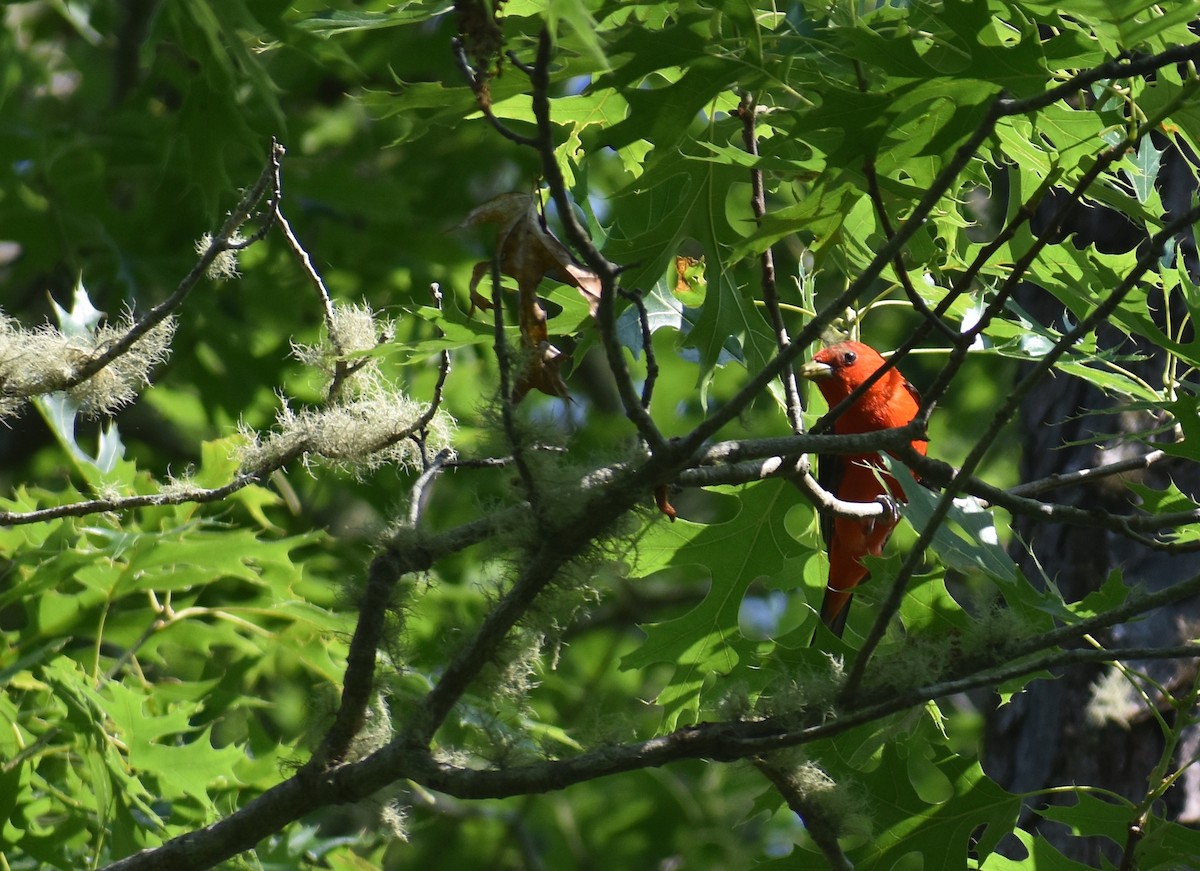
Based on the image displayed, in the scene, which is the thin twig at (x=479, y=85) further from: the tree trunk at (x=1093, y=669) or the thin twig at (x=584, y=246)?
the tree trunk at (x=1093, y=669)

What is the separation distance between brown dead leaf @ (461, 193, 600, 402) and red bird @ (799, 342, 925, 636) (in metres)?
1.63

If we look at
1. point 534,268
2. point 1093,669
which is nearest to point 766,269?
point 534,268

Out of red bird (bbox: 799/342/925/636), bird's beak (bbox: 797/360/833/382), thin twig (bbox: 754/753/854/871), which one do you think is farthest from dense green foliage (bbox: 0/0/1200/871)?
bird's beak (bbox: 797/360/833/382)

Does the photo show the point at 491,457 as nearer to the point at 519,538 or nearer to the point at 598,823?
the point at 519,538

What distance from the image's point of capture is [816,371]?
3578 mm

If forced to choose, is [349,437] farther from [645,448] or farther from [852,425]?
[852,425]

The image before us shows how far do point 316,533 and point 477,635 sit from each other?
3.63ft

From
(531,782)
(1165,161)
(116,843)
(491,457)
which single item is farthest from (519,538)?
(1165,161)

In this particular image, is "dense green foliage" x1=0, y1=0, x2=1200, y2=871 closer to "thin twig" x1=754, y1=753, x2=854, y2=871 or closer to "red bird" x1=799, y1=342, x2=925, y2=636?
"thin twig" x1=754, y1=753, x2=854, y2=871

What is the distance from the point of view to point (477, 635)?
5.97ft

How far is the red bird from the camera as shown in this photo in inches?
143

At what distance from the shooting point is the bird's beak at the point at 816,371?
3526 mm

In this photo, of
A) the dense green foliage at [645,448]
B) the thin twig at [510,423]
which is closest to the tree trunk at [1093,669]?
the dense green foliage at [645,448]

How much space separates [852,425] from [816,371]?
1.24 feet
